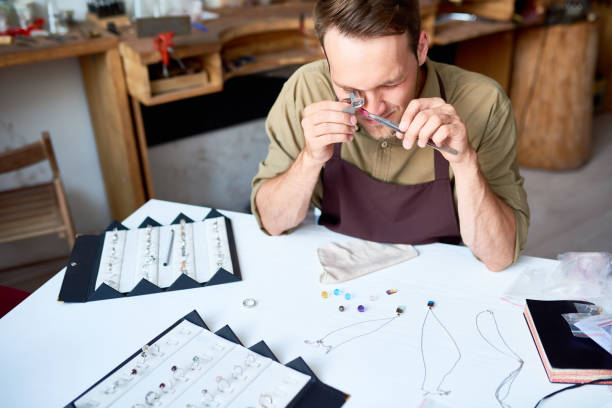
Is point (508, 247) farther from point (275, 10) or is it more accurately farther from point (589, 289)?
point (275, 10)

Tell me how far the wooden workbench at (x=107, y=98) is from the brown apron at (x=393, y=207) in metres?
1.28

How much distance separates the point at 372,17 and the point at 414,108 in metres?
0.24

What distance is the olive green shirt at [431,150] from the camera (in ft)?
4.97

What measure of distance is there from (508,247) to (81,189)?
7.95 feet

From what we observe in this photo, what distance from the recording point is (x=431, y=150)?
4.98 feet

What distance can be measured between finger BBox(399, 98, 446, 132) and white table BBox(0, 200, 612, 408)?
362 mm

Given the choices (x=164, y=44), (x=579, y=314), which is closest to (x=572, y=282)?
(x=579, y=314)

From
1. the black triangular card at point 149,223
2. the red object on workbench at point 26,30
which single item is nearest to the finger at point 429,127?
the black triangular card at point 149,223

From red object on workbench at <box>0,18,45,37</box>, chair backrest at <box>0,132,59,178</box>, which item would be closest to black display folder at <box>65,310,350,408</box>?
chair backrest at <box>0,132,59,178</box>

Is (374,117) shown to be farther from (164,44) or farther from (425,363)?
(164,44)

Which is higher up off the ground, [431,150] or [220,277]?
[431,150]

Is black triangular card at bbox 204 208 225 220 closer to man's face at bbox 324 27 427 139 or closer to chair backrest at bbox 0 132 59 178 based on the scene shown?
man's face at bbox 324 27 427 139

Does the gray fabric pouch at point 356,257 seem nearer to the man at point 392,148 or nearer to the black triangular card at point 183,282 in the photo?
the man at point 392,148

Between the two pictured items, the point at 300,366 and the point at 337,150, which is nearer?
the point at 300,366
